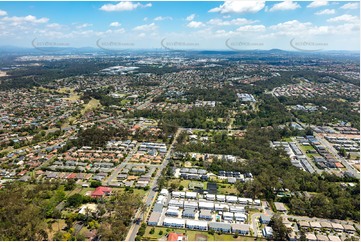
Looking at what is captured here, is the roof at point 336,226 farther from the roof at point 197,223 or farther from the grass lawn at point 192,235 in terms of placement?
the roof at point 197,223

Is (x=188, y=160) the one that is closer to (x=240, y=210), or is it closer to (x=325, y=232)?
(x=240, y=210)

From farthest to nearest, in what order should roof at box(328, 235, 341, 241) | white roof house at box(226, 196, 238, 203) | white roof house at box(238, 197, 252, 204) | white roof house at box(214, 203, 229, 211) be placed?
white roof house at box(226, 196, 238, 203) → white roof house at box(238, 197, 252, 204) → white roof house at box(214, 203, 229, 211) → roof at box(328, 235, 341, 241)

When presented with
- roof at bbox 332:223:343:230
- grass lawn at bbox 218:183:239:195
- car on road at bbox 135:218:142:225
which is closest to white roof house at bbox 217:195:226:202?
grass lawn at bbox 218:183:239:195

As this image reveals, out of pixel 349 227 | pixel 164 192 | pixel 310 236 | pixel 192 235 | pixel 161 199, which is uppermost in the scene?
pixel 161 199

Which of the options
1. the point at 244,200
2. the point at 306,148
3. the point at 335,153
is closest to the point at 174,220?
the point at 244,200

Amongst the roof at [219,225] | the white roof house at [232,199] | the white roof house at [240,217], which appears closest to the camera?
the roof at [219,225]

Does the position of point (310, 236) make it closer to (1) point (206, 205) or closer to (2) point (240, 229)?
(2) point (240, 229)

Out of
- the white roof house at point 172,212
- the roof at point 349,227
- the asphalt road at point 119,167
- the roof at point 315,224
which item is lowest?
the roof at point 349,227

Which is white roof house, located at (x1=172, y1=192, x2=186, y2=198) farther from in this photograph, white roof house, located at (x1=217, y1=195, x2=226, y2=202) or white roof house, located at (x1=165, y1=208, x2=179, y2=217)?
white roof house, located at (x1=217, y1=195, x2=226, y2=202)

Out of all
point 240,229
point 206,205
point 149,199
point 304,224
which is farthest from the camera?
point 149,199

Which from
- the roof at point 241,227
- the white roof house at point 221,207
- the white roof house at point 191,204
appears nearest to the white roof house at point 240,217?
the roof at point 241,227

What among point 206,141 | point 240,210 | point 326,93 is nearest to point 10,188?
point 240,210
